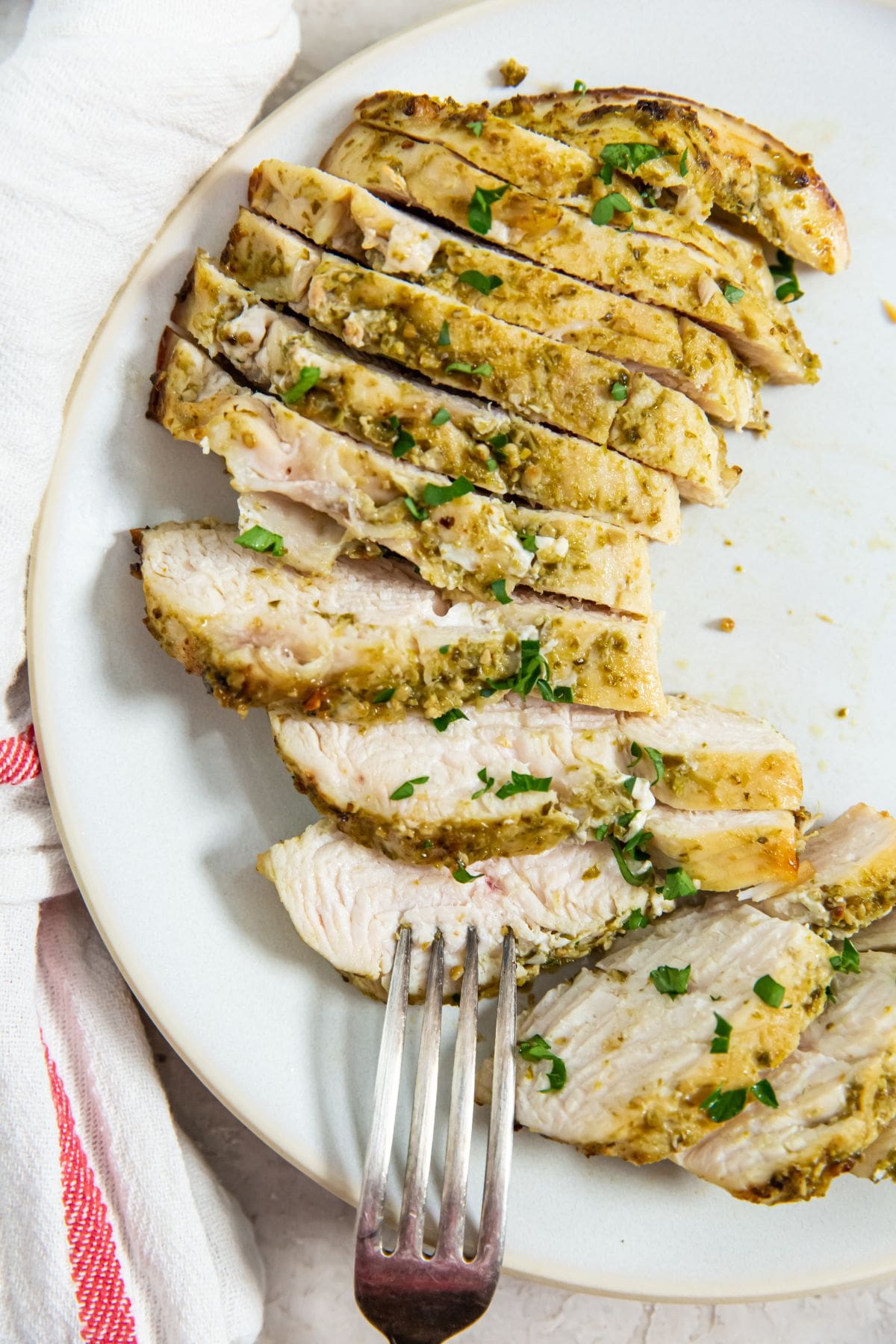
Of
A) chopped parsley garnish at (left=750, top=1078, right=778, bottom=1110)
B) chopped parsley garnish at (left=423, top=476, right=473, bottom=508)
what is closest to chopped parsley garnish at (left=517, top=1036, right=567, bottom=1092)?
chopped parsley garnish at (left=750, top=1078, right=778, bottom=1110)

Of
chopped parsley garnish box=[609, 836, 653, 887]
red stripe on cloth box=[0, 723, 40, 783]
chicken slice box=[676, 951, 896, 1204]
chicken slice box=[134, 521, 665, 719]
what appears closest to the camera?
chicken slice box=[676, 951, 896, 1204]

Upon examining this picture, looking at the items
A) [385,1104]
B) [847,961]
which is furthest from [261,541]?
[847,961]

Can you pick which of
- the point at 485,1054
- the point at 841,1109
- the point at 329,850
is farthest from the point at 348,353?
the point at 841,1109

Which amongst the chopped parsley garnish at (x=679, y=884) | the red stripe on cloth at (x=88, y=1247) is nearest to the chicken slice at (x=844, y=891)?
the chopped parsley garnish at (x=679, y=884)

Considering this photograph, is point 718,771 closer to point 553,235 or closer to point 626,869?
point 626,869

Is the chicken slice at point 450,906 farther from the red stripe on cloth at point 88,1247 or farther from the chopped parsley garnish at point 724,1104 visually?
the red stripe on cloth at point 88,1247

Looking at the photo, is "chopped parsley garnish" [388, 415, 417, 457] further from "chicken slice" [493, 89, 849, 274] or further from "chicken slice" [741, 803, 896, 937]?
"chicken slice" [741, 803, 896, 937]

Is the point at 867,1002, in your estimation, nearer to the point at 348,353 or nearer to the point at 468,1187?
the point at 468,1187
